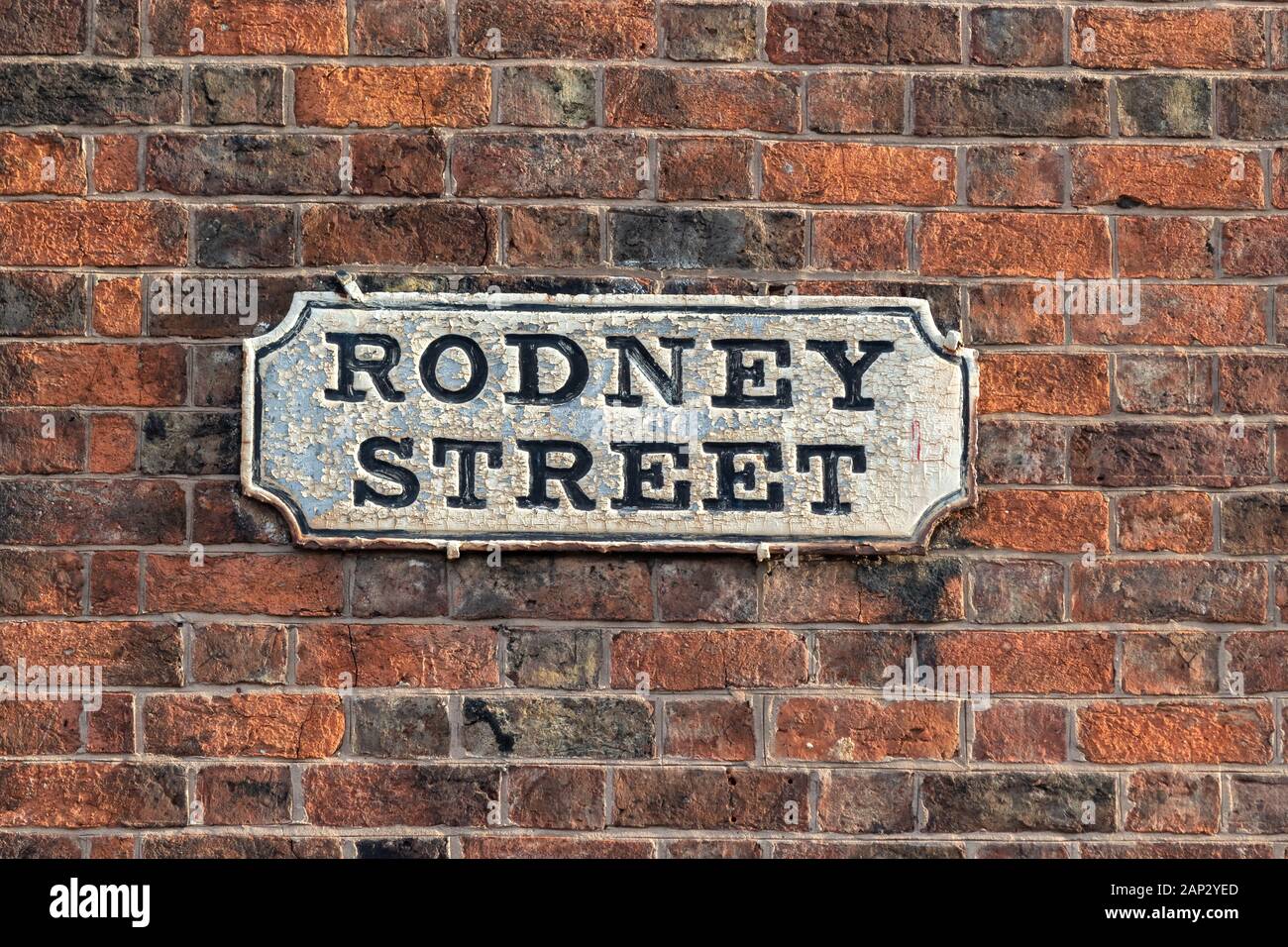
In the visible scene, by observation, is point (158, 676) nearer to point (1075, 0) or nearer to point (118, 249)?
point (118, 249)

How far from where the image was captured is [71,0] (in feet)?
6.05

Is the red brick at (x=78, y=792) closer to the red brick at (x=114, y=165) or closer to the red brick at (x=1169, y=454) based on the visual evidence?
the red brick at (x=114, y=165)

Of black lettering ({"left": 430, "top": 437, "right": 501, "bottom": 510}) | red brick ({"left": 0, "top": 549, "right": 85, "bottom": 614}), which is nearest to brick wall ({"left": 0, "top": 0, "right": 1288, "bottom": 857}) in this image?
red brick ({"left": 0, "top": 549, "right": 85, "bottom": 614})

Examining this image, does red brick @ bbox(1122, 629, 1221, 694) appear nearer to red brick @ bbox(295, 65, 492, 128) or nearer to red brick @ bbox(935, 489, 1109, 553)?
red brick @ bbox(935, 489, 1109, 553)

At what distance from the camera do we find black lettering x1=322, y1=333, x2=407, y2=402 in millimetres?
1800

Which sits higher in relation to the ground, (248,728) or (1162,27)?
(1162,27)

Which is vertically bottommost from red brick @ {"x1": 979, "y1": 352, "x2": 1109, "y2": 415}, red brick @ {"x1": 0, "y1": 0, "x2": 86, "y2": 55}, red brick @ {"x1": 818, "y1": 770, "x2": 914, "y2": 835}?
red brick @ {"x1": 818, "y1": 770, "x2": 914, "y2": 835}

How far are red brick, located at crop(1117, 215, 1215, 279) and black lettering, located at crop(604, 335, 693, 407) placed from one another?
0.69 meters

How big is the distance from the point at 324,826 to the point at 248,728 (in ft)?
0.61

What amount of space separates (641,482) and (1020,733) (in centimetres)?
68

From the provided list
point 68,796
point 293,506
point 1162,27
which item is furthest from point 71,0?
point 1162,27

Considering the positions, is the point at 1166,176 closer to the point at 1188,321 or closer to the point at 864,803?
the point at 1188,321

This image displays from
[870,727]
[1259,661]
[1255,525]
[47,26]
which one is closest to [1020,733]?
[870,727]

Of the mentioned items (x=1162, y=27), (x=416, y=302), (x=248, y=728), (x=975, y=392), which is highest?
(x=1162, y=27)
